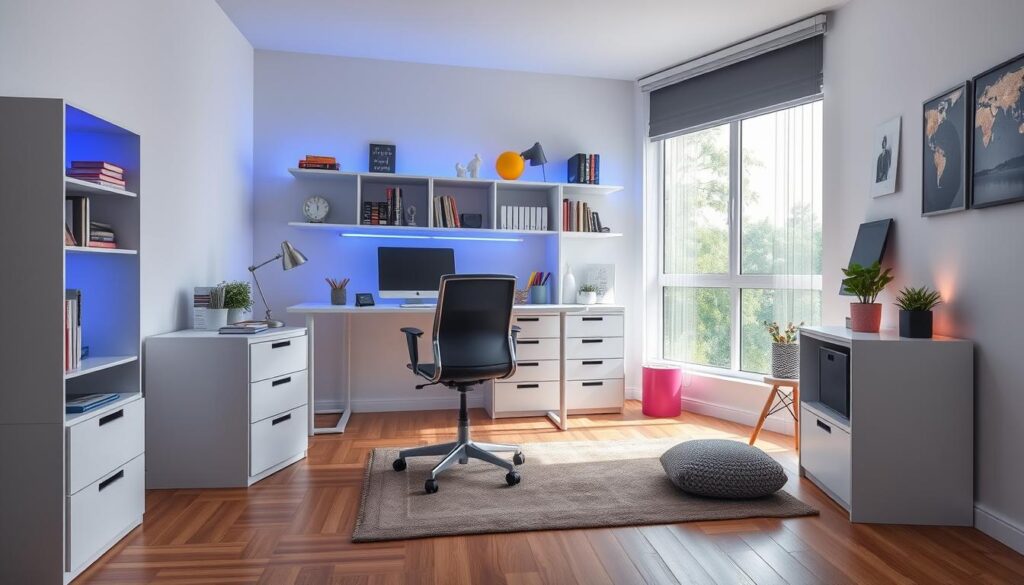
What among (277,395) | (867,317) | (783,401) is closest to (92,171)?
(277,395)

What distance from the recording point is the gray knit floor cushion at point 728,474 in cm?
263

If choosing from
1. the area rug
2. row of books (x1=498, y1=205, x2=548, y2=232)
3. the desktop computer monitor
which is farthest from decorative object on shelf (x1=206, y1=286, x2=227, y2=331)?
row of books (x1=498, y1=205, x2=548, y2=232)

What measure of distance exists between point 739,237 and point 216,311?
3.50 m

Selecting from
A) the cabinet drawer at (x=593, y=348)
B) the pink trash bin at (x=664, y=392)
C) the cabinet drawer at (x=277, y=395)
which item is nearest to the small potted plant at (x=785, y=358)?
the pink trash bin at (x=664, y=392)

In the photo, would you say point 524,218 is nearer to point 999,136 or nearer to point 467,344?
point 467,344

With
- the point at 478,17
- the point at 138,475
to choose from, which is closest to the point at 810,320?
the point at 478,17

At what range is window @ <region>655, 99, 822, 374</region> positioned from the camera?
3.88m

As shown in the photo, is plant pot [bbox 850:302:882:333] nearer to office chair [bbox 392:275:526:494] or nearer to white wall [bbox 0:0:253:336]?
office chair [bbox 392:275:526:494]

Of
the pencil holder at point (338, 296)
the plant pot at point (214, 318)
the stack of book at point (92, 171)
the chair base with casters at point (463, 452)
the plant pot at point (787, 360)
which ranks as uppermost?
the stack of book at point (92, 171)

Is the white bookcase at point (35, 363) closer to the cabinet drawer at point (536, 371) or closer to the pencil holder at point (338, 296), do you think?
the pencil holder at point (338, 296)

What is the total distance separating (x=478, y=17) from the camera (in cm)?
368

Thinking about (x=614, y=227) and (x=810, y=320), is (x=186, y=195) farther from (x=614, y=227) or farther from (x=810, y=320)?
(x=810, y=320)

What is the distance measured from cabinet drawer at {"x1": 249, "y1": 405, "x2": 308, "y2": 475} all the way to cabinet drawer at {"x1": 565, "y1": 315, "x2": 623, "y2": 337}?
6.34ft

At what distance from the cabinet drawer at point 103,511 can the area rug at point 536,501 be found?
892mm
